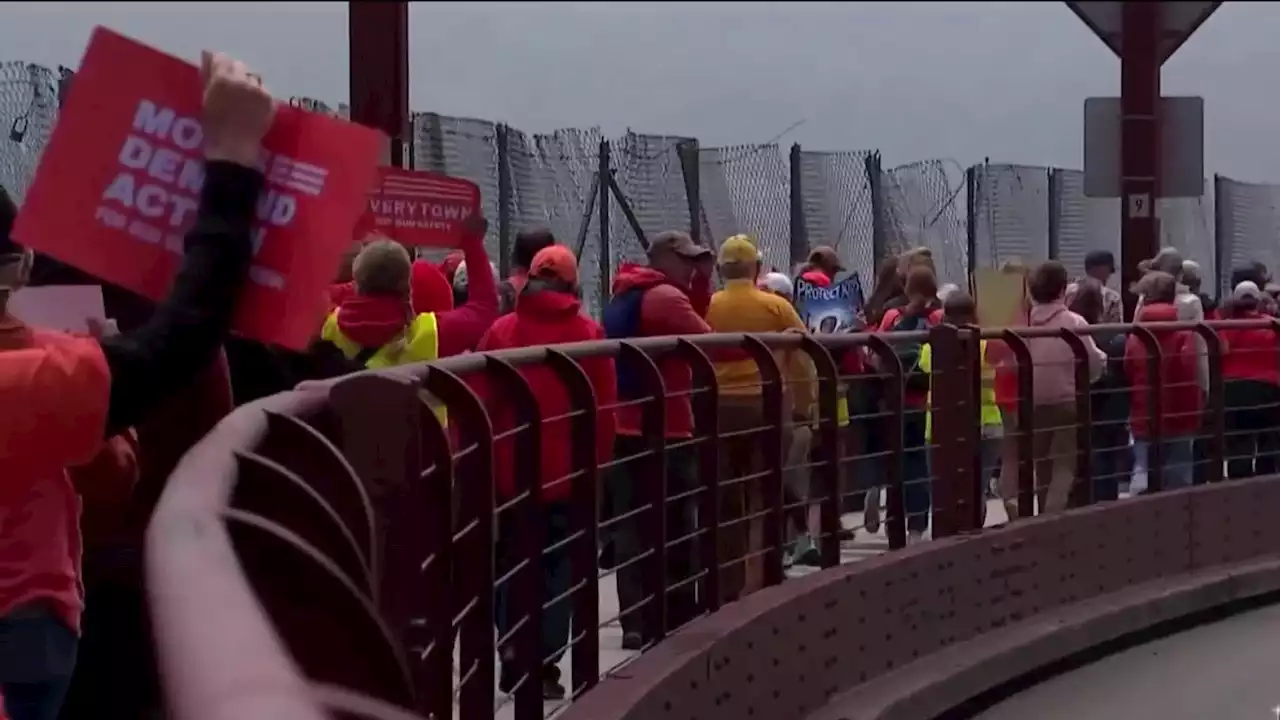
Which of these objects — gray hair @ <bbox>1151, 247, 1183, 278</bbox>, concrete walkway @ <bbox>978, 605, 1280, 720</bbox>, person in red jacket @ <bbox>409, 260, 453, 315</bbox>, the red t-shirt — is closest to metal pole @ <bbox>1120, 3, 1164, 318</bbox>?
gray hair @ <bbox>1151, 247, 1183, 278</bbox>

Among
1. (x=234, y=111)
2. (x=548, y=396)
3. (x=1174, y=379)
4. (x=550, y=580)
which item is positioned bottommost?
(x=550, y=580)

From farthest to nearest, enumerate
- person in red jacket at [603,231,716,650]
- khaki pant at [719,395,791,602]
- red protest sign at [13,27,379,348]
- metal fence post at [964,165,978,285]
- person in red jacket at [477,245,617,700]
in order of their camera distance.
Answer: metal fence post at [964,165,978,285]
khaki pant at [719,395,791,602]
person in red jacket at [603,231,716,650]
person in red jacket at [477,245,617,700]
red protest sign at [13,27,379,348]

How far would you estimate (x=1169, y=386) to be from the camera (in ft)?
39.8

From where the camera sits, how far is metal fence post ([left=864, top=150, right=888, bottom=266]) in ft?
57.5

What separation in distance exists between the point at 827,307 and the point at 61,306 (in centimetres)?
1008

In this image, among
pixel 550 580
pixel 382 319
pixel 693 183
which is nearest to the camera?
pixel 382 319

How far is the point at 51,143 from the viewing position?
11.7 ft

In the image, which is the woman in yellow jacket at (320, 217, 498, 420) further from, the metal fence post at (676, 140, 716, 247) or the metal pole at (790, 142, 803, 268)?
the metal pole at (790, 142, 803, 268)

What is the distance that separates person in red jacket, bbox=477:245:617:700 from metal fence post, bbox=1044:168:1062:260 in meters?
11.7

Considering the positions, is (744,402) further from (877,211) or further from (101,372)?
(877,211)

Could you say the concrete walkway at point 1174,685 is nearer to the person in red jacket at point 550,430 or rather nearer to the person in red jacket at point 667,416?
the person in red jacket at point 667,416

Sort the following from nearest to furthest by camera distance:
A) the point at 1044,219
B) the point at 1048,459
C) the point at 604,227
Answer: the point at 1048,459, the point at 604,227, the point at 1044,219

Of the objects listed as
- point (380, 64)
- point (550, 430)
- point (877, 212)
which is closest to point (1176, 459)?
point (877, 212)

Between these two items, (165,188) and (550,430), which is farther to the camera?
(550,430)
